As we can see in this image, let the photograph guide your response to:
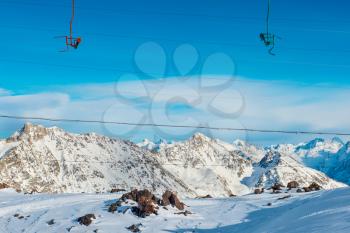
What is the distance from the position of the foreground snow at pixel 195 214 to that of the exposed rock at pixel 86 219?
43cm

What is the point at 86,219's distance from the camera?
41.8 metres

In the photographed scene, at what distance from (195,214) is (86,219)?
9512 mm

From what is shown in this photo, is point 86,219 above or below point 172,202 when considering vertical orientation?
below

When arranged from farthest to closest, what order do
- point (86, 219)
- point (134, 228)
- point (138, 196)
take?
1. point (138, 196)
2. point (86, 219)
3. point (134, 228)

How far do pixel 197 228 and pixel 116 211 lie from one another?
8.94 metres

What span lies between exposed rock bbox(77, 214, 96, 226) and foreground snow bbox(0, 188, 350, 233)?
43 centimetres

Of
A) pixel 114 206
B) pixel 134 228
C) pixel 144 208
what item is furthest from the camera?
pixel 114 206

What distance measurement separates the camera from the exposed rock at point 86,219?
41447 millimetres

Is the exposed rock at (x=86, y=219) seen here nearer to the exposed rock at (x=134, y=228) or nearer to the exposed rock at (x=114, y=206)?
the exposed rock at (x=114, y=206)

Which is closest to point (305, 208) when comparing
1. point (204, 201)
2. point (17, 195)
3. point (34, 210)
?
point (204, 201)

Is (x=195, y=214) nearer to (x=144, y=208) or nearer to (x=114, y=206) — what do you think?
(x=144, y=208)

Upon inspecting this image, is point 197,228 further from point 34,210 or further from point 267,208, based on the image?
point 34,210

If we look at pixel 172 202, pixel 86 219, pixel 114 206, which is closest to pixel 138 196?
pixel 114 206

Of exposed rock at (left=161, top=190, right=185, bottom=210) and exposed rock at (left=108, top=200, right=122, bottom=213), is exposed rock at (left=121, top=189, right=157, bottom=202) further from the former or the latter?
exposed rock at (left=108, top=200, right=122, bottom=213)
